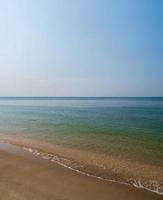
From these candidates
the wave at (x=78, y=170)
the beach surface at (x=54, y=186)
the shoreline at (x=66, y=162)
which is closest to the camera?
the beach surface at (x=54, y=186)

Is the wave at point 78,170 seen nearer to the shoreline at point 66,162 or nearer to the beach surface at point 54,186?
the shoreline at point 66,162

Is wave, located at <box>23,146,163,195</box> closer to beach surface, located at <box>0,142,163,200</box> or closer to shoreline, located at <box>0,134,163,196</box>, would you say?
shoreline, located at <box>0,134,163,196</box>

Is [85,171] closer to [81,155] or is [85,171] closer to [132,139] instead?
[81,155]

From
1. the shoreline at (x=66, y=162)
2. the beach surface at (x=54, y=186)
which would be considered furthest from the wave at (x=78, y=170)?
the beach surface at (x=54, y=186)

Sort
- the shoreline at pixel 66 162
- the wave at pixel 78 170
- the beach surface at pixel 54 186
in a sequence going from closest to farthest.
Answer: the beach surface at pixel 54 186, the wave at pixel 78 170, the shoreline at pixel 66 162

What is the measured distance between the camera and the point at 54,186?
834 cm

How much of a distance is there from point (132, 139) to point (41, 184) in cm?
1112

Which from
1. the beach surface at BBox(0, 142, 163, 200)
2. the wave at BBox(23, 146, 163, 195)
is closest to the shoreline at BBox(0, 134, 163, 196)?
the wave at BBox(23, 146, 163, 195)

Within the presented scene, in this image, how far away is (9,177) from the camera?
923cm

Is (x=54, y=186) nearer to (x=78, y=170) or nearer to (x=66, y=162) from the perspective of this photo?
(x=78, y=170)

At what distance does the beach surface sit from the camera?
759cm

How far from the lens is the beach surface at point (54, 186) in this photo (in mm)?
7590

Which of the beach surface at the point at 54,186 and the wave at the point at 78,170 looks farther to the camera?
the wave at the point at 78,170

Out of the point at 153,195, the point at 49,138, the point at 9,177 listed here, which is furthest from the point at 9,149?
the point at 153,195
